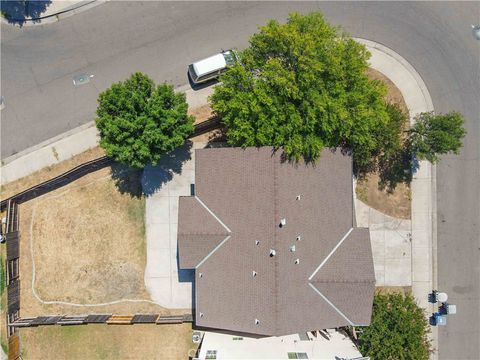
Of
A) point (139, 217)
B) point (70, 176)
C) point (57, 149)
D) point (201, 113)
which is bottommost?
point (139, 217)

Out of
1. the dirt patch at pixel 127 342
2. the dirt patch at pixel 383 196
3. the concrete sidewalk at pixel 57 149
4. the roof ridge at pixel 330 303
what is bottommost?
the dirt patch at pixel 127 342

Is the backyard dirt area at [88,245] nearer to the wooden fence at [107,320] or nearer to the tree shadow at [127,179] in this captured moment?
the tree shadow at [127,179]

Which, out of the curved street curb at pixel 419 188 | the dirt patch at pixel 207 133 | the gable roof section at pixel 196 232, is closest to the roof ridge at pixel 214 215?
the gable roof section at pixel 196 232

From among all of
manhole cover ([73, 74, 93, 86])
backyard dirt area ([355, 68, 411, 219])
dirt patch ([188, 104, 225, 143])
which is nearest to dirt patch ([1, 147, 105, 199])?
manhole cover ([73, 74, 93, 86])

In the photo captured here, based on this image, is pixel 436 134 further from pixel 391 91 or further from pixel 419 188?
pixel 391 91

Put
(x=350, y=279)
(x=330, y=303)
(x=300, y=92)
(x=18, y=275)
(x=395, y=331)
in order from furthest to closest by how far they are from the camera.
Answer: (x=18, y=275) < (x=395, y=331) < (x=330, y=303) < (x=350, y=279) < (x=300, y=92)

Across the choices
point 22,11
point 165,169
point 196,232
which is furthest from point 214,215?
point 22,11

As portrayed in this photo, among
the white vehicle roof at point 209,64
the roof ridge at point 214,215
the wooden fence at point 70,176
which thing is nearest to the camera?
the roof ridge at point 214,215
